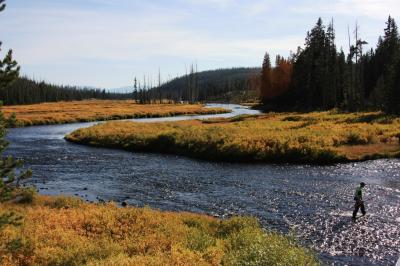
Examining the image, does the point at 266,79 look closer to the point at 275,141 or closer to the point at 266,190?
the point at 275,141

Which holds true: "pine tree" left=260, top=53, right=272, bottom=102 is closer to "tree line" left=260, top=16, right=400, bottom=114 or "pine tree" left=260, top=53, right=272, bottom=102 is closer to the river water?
"tree line" left=260, top=16, right=400, bottom=114

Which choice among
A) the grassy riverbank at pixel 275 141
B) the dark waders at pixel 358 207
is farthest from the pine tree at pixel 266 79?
the dark waders at pixel 358 207

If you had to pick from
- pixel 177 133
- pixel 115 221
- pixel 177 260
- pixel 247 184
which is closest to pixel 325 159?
pixel 247 184

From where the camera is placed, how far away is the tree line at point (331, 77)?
296 feet

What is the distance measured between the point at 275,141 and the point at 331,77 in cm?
5100

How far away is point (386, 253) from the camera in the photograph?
19562 millimetres

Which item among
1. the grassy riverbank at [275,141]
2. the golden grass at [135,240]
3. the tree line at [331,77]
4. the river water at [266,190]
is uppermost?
the tree line at [331,77]

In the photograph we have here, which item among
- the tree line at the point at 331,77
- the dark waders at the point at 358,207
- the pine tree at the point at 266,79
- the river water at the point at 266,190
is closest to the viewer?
the river water at the point at 266,190

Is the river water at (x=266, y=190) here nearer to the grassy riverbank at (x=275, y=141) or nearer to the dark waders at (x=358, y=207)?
the dark waders at (x=358, y=207)

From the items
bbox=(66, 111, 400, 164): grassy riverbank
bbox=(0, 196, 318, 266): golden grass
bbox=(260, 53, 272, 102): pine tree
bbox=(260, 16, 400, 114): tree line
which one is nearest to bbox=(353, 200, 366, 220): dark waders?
bbox=(0, 196, 318, 266): golden grass

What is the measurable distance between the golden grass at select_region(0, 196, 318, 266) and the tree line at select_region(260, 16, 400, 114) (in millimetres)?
68144

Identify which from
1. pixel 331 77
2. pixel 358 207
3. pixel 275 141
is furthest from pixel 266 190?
pixel 331 77

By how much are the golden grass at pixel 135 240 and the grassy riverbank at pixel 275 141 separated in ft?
72.0

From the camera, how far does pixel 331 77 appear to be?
92.2 m
